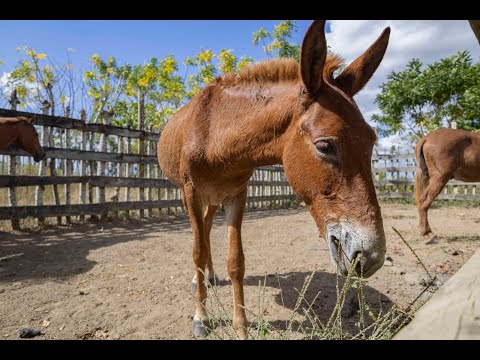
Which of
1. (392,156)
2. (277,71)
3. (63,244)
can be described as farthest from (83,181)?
(392,156)

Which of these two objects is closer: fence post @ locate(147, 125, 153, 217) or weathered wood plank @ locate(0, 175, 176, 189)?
weathered wood plank @ locate(0, 175, 176, 189)

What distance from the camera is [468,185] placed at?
48.1 ft

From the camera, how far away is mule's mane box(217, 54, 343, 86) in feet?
7.75

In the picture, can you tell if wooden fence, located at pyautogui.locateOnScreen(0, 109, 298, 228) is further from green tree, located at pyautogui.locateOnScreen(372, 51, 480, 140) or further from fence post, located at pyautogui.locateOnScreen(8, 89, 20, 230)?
green tree, located at pyautogui.locateOnScreen(372, 51, 480, 140)

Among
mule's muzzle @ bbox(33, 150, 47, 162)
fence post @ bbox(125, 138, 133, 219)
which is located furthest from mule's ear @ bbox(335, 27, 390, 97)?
fence post @ bbox(125, 138, 133, 219)

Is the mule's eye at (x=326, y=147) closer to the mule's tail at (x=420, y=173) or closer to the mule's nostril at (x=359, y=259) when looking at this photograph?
the mule's nostril at (x=359, y=259)

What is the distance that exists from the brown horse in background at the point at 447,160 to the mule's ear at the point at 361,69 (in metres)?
5.71

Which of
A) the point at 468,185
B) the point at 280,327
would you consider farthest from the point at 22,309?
the point at 468,185

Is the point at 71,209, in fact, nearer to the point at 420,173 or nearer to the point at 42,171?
the point at 42,171

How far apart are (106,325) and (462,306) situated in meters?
2.93

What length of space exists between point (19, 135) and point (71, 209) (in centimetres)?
191

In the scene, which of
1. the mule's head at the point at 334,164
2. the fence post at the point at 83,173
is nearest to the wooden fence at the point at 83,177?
the fence post at the point at 83,173

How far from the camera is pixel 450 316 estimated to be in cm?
67

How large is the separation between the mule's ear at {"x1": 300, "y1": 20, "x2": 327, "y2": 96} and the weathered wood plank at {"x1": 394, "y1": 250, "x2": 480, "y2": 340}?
155cm
